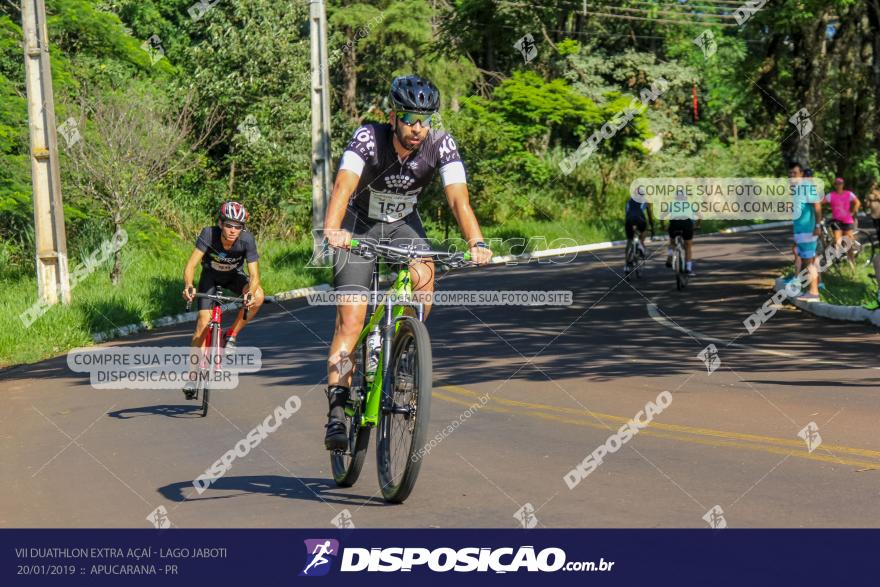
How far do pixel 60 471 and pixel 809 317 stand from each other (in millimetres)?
12743

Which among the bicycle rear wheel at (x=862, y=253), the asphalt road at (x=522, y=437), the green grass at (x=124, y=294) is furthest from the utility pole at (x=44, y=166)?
the bicycle rear wheel at (x=862, y=253)

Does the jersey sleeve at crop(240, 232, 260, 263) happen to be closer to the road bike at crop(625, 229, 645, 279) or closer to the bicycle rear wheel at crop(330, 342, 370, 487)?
the bicycle rear wheel at crop(330, 342, 370, 487)

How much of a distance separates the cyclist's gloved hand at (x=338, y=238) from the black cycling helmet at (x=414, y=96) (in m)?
0.84

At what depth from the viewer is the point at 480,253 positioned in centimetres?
693

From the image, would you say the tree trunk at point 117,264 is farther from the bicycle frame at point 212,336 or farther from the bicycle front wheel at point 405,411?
the bicycle front wheel at point 405,411

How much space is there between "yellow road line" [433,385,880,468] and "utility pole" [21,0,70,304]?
1080 centimetres

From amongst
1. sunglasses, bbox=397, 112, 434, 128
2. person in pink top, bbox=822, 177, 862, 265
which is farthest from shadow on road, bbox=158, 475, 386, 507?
person in pink top, bbox=822, 177, 862, 265

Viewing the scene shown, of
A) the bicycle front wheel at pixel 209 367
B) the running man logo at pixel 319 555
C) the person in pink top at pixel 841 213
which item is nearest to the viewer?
the running man logo at pixel 319 555

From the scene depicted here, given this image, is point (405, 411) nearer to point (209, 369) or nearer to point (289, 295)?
point (209, 369)

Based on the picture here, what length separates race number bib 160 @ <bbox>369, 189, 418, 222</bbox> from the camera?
24.4ft

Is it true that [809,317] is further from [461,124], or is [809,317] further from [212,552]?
[461,124]

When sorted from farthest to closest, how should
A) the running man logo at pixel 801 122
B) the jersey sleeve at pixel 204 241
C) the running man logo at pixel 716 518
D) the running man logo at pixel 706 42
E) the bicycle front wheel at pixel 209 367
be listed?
1. the running man logo at pixel 706 42
2. the running man logo at pixel 801 122
3. the jersey sleeve at pixel 204 241
4. the bicycle front wheel at pixel 209 367
5. the running man logo at pixel 716 518

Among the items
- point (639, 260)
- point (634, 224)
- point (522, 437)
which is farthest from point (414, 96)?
point (639, 260)

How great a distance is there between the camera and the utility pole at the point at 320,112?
84.3 feet
